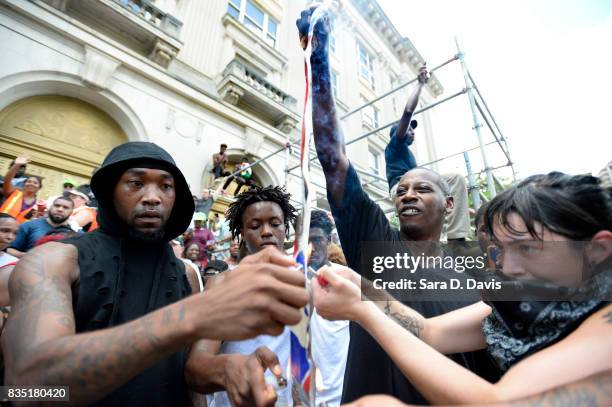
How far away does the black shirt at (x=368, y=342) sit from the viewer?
1.23m

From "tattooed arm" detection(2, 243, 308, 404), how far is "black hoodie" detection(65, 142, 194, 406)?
0.24 meters

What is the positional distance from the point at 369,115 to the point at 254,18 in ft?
24.7

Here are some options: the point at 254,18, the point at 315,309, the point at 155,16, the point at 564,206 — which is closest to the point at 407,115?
the point at 564,206

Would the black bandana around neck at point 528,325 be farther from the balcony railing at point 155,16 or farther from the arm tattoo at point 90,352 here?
the balcony railing at point 155,16

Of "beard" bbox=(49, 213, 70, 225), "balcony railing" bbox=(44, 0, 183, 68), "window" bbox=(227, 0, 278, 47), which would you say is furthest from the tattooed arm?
"window" bbox=(227, 0, 278, 47)

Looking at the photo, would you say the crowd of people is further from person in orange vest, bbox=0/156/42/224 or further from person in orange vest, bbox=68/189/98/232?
person in orange vest, bbox=0/156/42/224

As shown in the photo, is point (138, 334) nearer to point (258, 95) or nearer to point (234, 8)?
point (258, 95)

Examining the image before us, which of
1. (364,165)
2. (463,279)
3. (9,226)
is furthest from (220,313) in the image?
(364,165)

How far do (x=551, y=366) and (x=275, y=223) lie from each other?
1.99 m

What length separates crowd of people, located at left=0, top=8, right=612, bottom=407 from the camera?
0.71 m

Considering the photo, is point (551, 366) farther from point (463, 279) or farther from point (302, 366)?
point (463, 279)

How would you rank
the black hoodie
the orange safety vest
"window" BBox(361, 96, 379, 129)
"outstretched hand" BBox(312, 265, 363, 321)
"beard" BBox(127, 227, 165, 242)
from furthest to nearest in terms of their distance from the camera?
"window" BBox(361, 96, 379, 129) < the orange safety vest < "beard" BBox(127, 227, 165, 242) < the black hoodie < "outstretched hand" BBox(312, 265, 363, 321)

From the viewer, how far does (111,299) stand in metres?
1.17

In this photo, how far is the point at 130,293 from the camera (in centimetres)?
127
